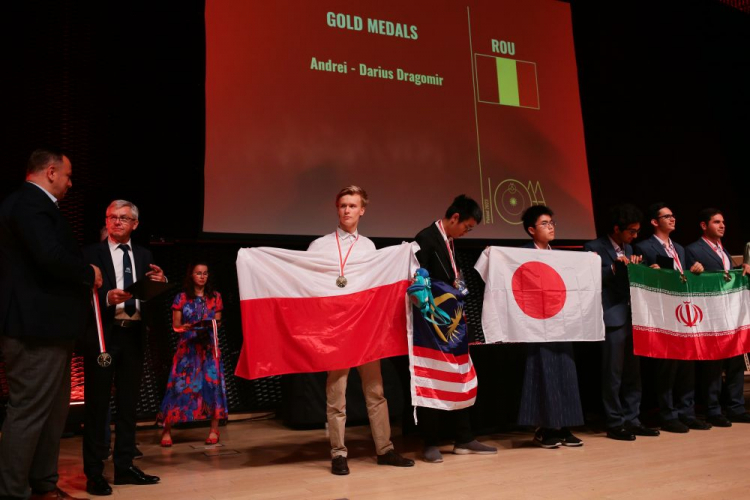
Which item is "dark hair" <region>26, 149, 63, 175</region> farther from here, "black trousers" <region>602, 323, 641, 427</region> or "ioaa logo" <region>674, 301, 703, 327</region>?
"ioaa logo" <region>674, 301, 703, 327</region>

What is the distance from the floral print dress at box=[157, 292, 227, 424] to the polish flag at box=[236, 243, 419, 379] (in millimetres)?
1277

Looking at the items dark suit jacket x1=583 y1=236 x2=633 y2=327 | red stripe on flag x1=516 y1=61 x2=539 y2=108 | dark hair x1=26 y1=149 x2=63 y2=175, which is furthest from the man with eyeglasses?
red stripe on flag x1=516 y1=61 x2=539 y2=108

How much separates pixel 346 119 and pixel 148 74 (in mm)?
1639

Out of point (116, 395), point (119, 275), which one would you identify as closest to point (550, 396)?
point (116, 395)

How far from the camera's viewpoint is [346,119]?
5336 millimetres

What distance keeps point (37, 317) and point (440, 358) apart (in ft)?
6.54

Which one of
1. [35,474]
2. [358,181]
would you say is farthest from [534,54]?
[35,474]

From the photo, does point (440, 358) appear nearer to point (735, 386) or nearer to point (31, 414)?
point (31, 414)

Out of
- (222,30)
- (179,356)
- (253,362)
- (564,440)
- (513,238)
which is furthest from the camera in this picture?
(513,238)

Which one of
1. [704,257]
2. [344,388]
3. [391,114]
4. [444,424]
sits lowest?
[444,424]

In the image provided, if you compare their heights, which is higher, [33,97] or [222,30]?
[222,30]

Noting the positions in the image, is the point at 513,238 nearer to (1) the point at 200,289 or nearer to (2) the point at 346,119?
(2) the point at 346,119

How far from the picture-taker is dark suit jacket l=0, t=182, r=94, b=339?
2566mm

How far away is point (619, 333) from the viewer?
13.4 ft
